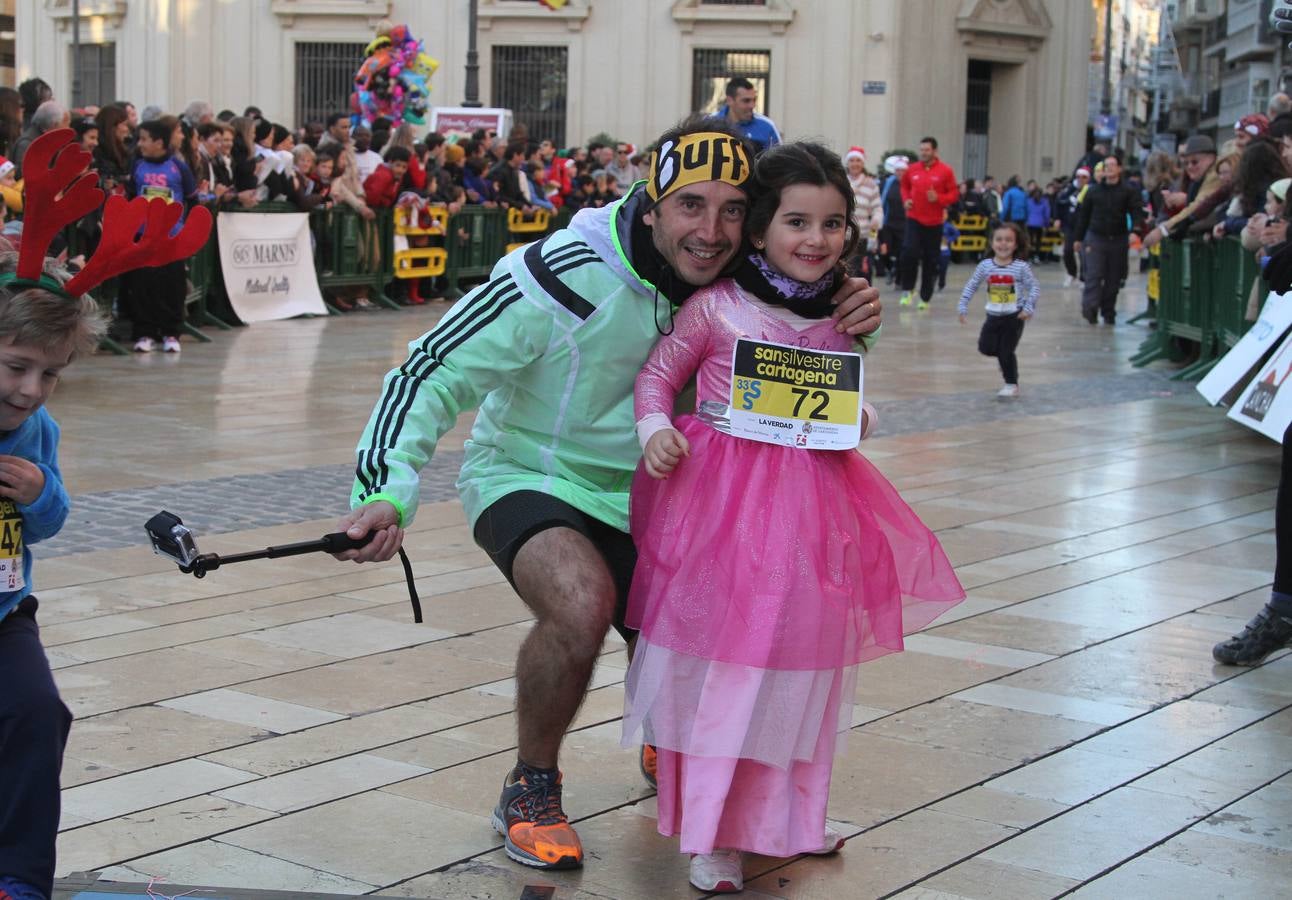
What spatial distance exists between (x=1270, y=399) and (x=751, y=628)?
21.9ft

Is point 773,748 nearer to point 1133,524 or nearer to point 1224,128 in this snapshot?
point 1133,524

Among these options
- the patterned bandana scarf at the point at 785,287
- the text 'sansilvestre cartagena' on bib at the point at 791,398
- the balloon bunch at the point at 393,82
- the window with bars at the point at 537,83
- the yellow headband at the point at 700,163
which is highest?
the window with bars at the point at 537,83

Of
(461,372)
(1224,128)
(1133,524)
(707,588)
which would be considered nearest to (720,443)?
(707,588)

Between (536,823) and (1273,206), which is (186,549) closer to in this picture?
(536,823)

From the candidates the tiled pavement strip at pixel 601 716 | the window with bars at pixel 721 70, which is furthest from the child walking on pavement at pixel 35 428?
the window with bars at pixel 721 70

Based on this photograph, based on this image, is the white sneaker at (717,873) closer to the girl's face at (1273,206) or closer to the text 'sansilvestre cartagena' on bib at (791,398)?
the text 'sansilvestre cartagena' on bib at (791,398)

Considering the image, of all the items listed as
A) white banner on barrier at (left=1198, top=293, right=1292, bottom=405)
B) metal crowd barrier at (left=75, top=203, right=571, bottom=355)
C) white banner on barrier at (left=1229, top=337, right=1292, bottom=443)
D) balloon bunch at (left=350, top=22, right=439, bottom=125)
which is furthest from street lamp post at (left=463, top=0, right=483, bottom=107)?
white banner on barrier at (left=1229, top=337, right=1292, bottom=443)

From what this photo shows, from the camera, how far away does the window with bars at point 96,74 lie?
4084 centimetres

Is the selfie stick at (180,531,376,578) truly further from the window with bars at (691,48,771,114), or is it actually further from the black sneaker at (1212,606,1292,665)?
the window with bars at (691,48,771,114)

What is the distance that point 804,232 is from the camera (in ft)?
12.1

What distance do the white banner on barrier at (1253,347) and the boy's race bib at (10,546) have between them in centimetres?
797

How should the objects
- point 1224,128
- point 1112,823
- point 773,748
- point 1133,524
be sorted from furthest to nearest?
1. point 1224,128
2. point 1133,524
3. point 1112,823
4. point 773,748

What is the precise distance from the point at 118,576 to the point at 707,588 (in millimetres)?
3395

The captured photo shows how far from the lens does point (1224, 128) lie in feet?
255
